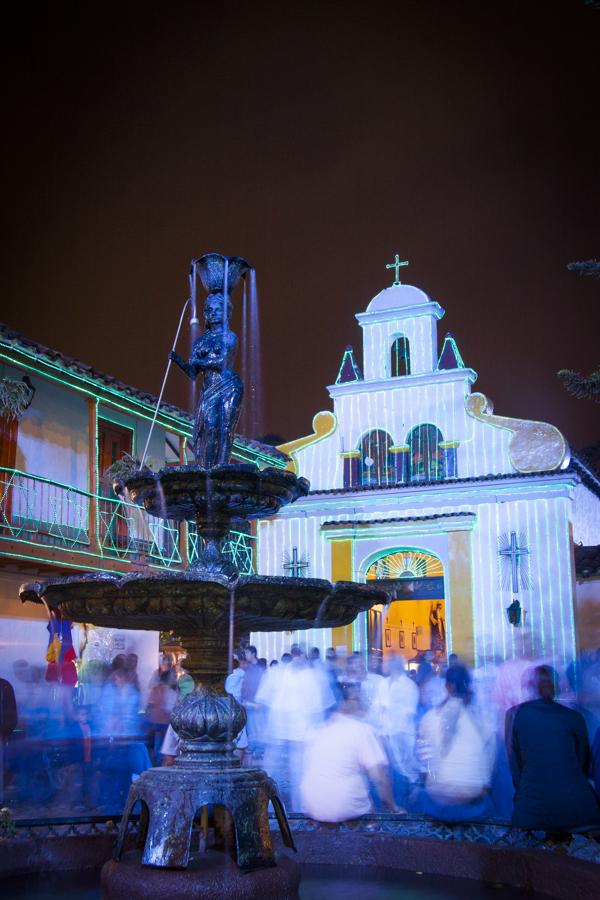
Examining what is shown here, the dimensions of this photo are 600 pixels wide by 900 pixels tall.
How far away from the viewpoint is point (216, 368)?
685 cm

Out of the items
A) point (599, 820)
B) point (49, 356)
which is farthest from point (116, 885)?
point (49, 356)

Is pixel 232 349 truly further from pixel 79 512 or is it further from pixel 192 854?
pixel 79 512

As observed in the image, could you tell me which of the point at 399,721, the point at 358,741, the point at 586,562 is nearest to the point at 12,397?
the point at 399,721

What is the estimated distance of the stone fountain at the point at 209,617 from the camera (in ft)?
18.5

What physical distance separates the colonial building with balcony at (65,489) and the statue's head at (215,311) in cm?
917

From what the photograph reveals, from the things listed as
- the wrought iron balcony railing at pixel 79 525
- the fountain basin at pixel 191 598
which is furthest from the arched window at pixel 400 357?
the fountain basin at pixel 191 598

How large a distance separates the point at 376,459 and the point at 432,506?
88.3 inches

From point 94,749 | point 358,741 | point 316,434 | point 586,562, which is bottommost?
point 94,749

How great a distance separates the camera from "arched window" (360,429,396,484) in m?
25.8

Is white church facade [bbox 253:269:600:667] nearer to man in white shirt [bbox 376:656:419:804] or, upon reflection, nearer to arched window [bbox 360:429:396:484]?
arched window [bbox 360:429:396:484]

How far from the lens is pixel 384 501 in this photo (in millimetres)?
25188

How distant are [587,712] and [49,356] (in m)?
11.7

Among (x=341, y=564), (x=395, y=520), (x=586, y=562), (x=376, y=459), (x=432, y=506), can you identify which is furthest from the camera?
(x=376, y=459)

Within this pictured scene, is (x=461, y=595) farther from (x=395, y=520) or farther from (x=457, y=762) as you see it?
(x=457, y=762)
